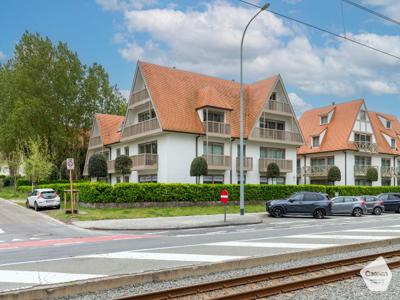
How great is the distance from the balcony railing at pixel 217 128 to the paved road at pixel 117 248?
728 inches

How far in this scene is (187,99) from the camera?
39.1m

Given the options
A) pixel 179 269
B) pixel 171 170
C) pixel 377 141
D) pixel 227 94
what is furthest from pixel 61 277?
pixel 377 141

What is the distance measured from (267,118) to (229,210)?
15407 millimetres

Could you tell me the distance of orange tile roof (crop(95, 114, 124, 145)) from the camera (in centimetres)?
4720

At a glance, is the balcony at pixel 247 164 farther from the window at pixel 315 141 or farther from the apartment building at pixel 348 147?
the window at pixel 315 141

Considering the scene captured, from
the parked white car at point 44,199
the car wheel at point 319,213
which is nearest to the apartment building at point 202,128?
the parked white car at point 44,199

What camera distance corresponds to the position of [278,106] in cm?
4247

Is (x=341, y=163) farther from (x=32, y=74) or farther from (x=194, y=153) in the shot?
(x=32, y=74)

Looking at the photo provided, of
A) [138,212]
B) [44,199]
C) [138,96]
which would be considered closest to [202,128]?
[138,96]

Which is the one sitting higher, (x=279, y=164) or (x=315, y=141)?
(x=315, y=141)

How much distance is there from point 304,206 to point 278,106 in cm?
1762

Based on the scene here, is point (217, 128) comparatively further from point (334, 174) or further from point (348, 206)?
point (334, 174)

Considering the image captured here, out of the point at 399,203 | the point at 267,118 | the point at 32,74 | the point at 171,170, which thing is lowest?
the point at 399,203

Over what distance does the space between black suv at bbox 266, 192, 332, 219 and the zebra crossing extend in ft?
35.2
